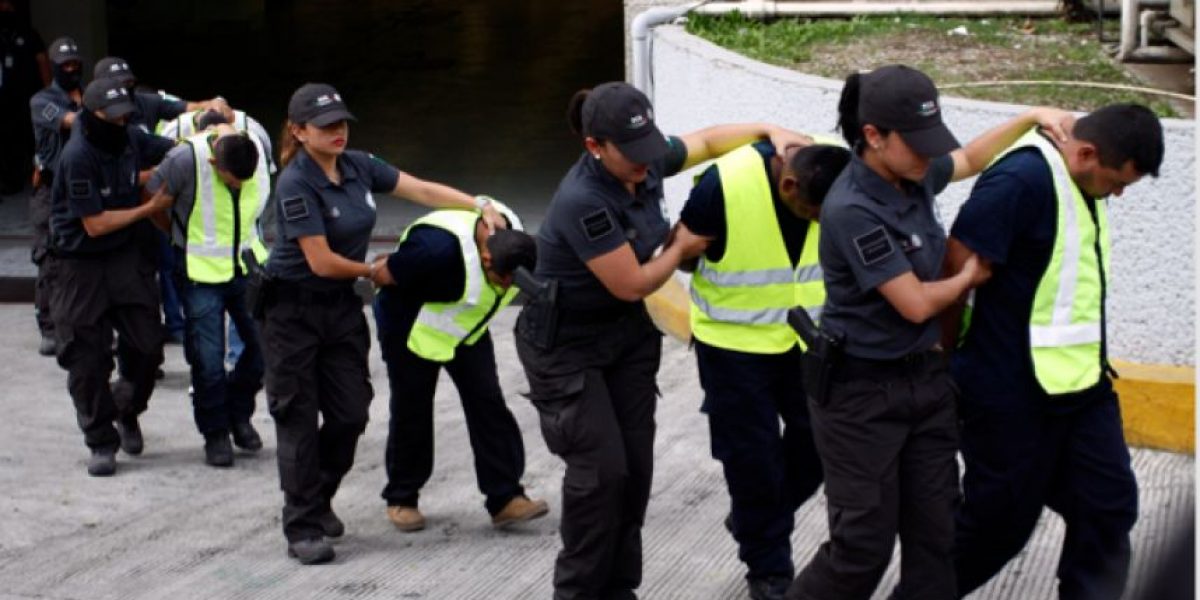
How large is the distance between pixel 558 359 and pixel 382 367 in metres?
4.13

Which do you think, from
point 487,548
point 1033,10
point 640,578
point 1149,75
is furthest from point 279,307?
point 1033,10

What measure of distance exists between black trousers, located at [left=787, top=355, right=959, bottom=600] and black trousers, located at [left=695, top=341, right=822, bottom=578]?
578 mm

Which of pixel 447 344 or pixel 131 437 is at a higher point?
pixel 447 344

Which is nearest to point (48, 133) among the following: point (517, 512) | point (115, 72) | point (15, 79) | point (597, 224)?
point (115, 72)

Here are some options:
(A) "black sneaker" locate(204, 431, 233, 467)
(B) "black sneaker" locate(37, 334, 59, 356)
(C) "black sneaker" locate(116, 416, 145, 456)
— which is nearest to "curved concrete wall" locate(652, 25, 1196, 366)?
(A) "black sneaker" locate(204, 431, 233, 467)

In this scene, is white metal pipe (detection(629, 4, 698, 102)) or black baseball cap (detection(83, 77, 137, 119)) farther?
white metal pipe (detection(629, 4, 698, 102))

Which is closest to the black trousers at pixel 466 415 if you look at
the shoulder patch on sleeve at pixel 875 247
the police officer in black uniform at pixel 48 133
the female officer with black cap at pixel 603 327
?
the female officer with black cap at pixel 603 327

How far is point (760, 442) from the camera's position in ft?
17.9

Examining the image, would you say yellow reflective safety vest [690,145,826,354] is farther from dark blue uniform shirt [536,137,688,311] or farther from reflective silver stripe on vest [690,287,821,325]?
dark blue uniform shirt [536,137,688,311]

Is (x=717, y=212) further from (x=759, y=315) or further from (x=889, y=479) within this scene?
(x=889, y=479)

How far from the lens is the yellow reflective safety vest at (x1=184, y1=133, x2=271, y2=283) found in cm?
758

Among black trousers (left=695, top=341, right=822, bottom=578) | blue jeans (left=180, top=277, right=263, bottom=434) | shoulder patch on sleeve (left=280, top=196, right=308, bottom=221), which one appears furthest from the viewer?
blue jeans (left=180, top=277, right=263, bottom=434)

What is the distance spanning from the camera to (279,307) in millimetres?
6301

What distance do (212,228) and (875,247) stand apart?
12.3 ft
